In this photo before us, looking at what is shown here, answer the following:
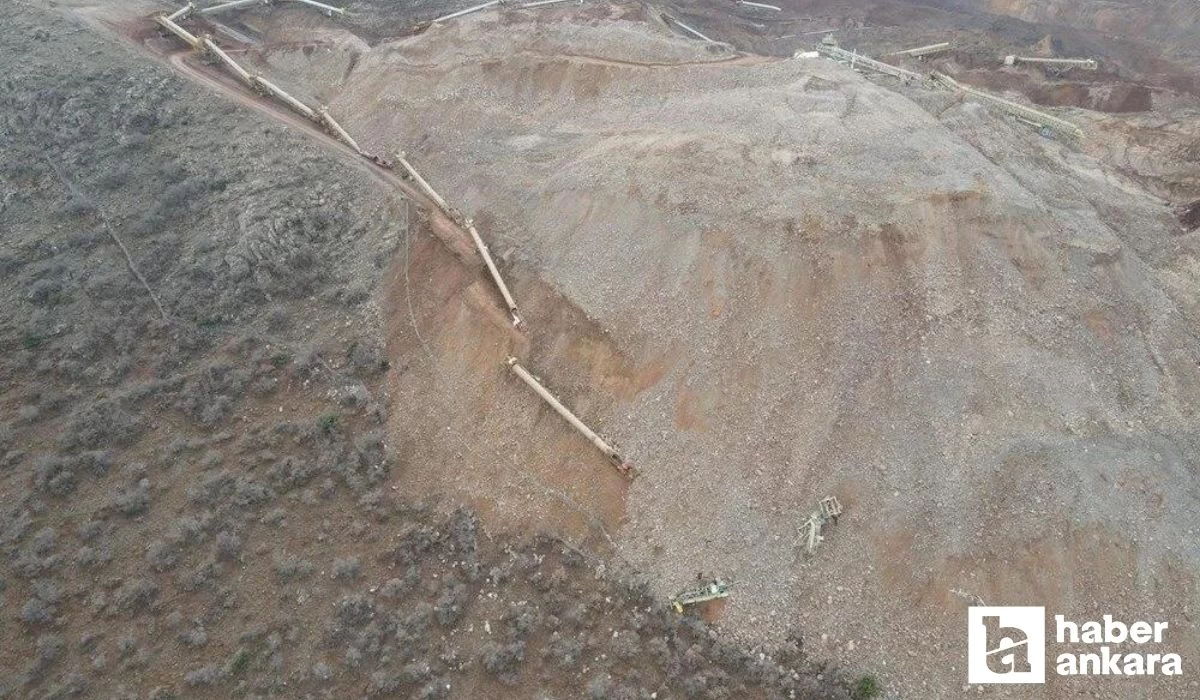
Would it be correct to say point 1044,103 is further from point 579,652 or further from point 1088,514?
point 579,652

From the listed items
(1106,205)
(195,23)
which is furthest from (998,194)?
(195,23)

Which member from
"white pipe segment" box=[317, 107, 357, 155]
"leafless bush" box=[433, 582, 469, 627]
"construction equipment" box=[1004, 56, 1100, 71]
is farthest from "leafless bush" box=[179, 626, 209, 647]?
"construction equipment" box=[1004, 56, 1100, 71]

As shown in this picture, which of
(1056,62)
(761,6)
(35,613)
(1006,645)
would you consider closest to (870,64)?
(1056,62)

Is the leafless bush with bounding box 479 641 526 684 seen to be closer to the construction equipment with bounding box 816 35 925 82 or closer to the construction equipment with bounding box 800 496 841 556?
the construction equipment with bounding box 800 496 841 556

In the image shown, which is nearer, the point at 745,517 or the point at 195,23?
the point at 745,517

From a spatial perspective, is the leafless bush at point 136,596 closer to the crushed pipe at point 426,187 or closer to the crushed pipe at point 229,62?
the crushed pipe at point 426,187

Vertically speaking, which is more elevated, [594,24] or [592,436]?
[594,24]

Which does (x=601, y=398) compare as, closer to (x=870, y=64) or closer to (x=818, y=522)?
(x=818, y=522)
